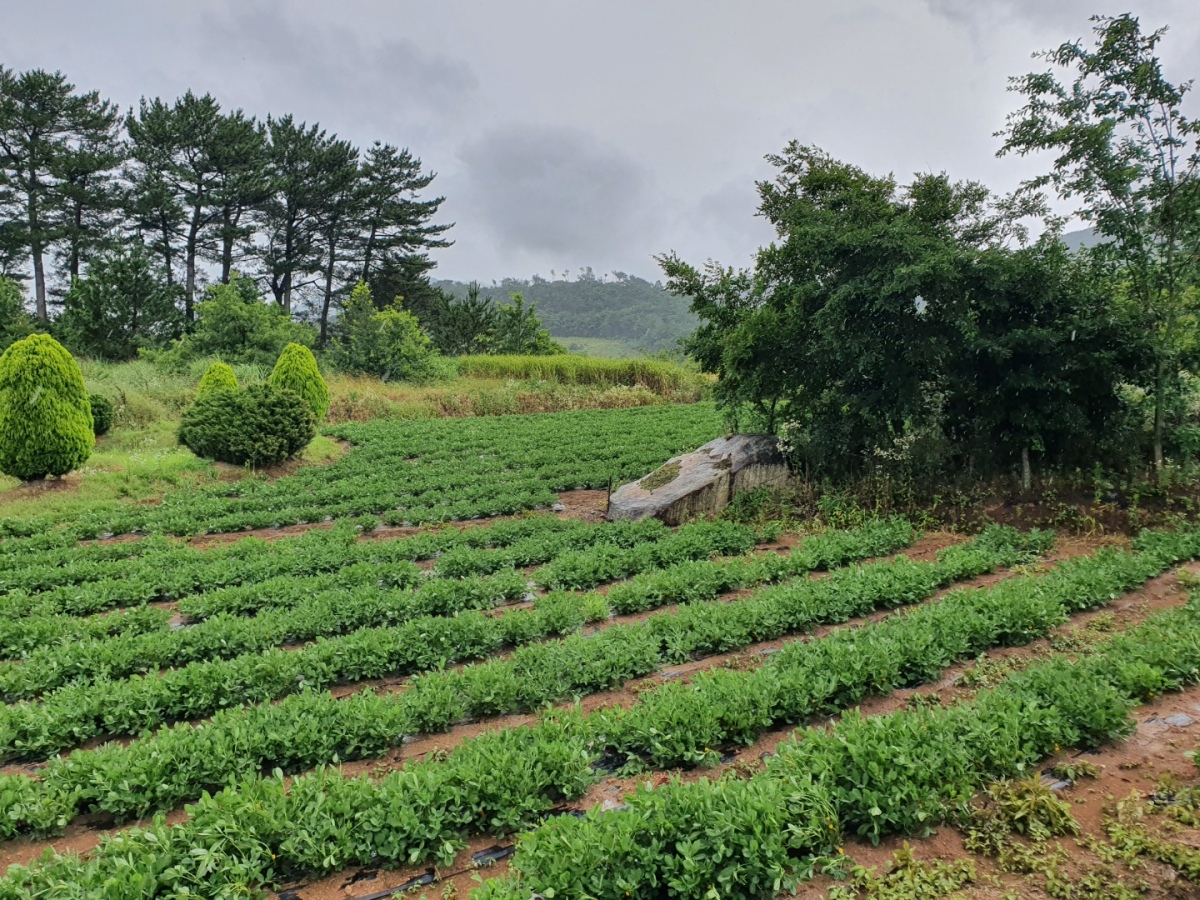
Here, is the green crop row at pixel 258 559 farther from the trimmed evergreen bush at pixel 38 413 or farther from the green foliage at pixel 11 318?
the green foliage at pixel 11 318

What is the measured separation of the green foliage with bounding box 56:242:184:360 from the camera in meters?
27.0

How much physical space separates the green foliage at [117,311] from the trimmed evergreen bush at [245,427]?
685 inches

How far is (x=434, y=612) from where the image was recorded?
6316 millimetres

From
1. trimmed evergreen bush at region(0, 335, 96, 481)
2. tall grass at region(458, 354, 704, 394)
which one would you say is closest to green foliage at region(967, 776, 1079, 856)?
trimmed evergreen bush at region(0, 335, 96, 481)

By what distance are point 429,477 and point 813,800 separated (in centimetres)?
1134

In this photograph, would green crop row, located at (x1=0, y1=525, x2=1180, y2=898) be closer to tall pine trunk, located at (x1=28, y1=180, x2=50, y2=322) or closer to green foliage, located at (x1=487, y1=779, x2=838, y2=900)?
green foliage, located at (x1=487, y1=779, x2=838, y2=900)

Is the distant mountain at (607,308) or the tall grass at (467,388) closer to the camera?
the tall grass at (467,388)

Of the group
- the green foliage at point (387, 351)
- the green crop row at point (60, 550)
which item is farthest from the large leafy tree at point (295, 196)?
the green crop row at point (60, 550)

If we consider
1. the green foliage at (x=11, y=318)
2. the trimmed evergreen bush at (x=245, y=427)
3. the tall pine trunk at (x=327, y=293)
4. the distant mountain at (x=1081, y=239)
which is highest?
the tall pine trunk at (x=327, y=293)

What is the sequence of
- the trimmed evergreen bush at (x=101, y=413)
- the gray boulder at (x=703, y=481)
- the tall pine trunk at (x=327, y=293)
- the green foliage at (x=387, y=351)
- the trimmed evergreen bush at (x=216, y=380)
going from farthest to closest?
the tall pine trunk at (x=327, y=293), the green foliage at (x=387, y=351), the trimmed evergreen bush at (x=216, y=380), the trimmed evergreen bush at (x=101, y=413), the gray boulder at (x=703, y=481)

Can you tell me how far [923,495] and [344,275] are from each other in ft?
129

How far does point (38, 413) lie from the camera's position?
37.0ft

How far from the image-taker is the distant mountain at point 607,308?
8800cm

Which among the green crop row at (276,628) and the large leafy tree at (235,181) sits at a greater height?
the large leafy tree at (235,181)
